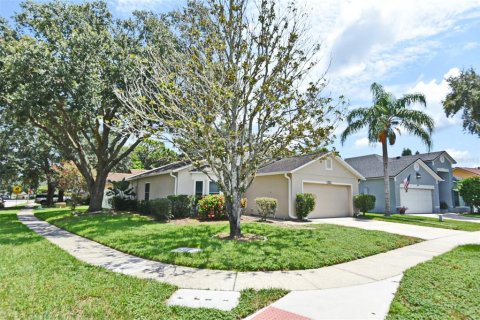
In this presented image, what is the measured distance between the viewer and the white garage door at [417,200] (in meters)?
24.3

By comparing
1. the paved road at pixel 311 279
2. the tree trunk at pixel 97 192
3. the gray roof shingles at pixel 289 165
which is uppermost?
the gray roof shingles at pixel 289 165

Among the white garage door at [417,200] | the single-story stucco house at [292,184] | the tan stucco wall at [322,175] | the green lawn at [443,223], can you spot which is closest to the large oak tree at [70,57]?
the single-story stucco house at [292,184]

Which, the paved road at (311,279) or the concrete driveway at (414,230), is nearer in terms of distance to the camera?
the paved road at (311,279)

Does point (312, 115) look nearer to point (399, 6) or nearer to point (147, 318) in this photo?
point (399, 6)

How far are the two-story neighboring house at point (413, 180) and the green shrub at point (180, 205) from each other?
53.5ft

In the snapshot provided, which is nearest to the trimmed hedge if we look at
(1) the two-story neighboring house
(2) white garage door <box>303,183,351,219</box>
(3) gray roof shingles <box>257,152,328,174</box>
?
(3) gray roof shingles <box>257,152,328,174</box>

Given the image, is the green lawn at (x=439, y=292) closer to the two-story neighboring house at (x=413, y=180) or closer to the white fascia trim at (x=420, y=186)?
the two-story neighboring house at (x=413, y=180)

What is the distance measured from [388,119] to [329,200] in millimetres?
7071

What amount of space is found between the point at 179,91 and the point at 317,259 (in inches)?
246

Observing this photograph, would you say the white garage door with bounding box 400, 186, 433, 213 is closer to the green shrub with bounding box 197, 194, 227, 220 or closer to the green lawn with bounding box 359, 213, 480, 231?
the green lawn with bounding box 359, 213, 480, 231

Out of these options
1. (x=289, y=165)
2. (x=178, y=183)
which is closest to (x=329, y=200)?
(x=289, y=165)

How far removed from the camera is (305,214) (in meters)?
16.5

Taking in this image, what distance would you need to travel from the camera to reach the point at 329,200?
19500 millimetres

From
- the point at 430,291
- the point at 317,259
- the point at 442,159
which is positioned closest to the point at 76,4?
the point at 317,259
